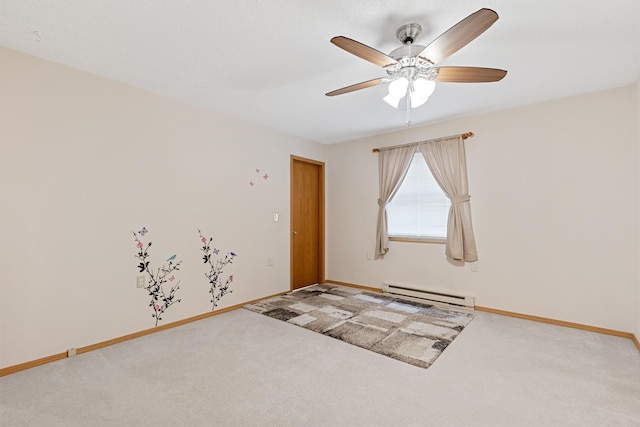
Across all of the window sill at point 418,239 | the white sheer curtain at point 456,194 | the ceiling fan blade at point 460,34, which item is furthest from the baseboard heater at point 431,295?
the ceiling fan blade at point 460,34

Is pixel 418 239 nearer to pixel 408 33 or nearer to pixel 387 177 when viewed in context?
pixel 387 177

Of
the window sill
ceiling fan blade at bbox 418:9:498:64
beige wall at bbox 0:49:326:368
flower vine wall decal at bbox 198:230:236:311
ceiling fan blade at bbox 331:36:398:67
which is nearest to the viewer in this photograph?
ceiling fan blade at bbox 418:9:498:64

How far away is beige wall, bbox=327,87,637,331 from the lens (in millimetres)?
3000

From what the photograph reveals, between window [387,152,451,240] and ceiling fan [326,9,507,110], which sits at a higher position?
ceiling fan [326,9,507,110]

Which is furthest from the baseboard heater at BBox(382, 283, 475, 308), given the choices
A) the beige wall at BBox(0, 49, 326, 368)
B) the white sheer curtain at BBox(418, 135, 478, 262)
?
the beige wall at BBox(0, 49, 326, 368)

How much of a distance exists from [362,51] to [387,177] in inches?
112

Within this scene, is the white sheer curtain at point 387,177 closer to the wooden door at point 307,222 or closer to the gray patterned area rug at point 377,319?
the gray patterned area rug at point 377,319

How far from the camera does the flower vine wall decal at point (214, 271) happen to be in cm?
352

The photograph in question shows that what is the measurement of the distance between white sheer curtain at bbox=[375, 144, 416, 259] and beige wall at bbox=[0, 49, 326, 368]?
79.0 inches

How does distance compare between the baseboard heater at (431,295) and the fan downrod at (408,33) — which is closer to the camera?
the fan downrod at (408,33)

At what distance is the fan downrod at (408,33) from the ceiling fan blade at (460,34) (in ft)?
0.72

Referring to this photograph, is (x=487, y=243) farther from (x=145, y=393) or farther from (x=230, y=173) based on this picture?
(x=145, y=393)

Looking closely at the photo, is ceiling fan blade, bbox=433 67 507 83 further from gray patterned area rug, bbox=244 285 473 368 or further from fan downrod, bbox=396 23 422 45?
gray patterned area rug, bbox=244 285 473 368

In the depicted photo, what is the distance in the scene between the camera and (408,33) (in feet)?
6.64
